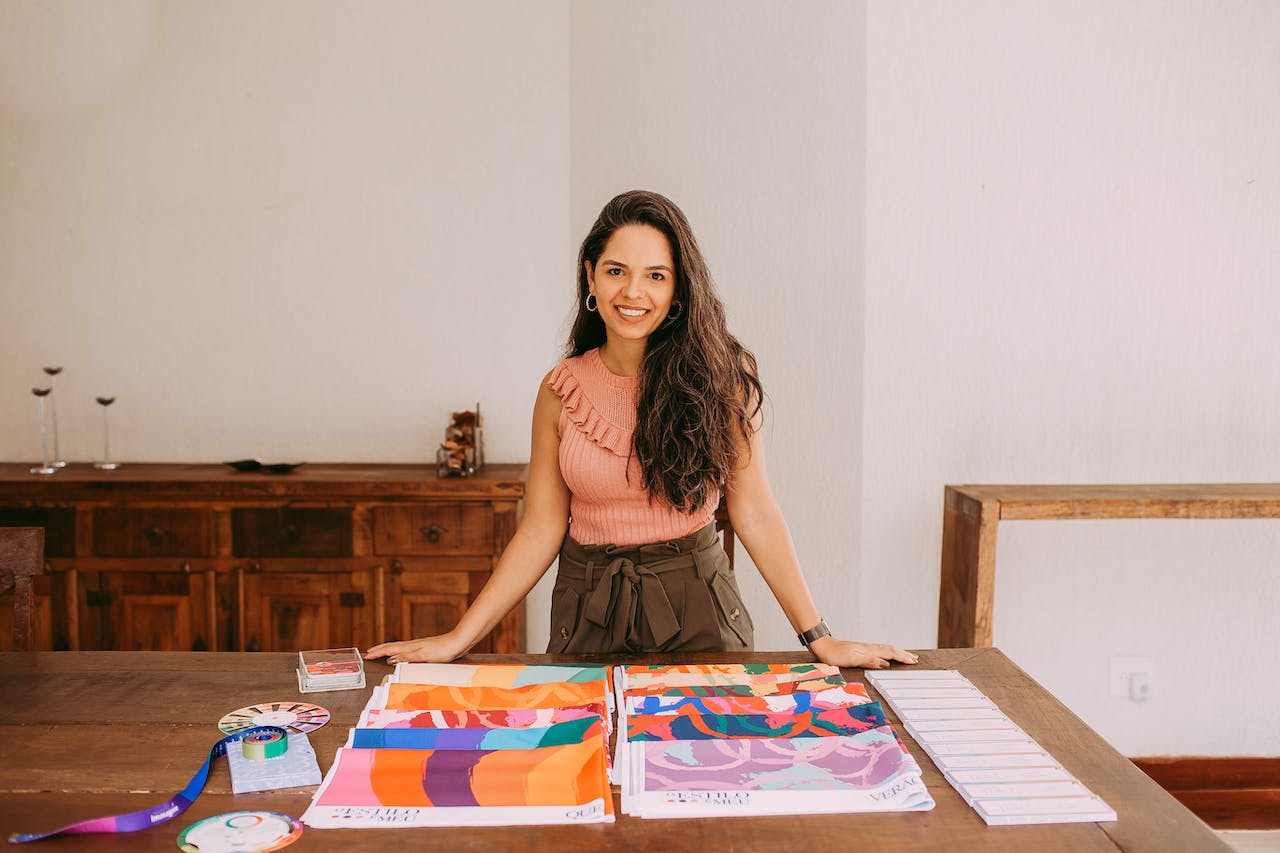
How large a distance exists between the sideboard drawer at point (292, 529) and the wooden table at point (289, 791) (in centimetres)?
132

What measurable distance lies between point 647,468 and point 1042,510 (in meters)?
1.38

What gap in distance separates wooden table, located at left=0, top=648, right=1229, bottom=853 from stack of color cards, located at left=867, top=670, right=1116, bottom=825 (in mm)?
18

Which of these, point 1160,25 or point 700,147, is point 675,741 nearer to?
point 700,147

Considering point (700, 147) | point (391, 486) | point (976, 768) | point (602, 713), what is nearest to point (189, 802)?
point (602, 713)

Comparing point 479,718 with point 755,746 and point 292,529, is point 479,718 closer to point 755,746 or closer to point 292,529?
point 755,746

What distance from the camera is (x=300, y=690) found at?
1560 mm

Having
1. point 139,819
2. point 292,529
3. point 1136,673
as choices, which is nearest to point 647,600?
point 139,819

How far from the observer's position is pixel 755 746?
1.35 m

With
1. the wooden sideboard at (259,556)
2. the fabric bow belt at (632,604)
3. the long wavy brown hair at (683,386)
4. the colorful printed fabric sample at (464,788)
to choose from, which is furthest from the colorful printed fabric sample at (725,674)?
the wooden sideboard at (259,556)

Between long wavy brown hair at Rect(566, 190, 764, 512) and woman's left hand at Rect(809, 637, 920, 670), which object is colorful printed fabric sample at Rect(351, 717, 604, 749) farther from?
long wavy brown hair at Rect(566, 190, 764, 512)

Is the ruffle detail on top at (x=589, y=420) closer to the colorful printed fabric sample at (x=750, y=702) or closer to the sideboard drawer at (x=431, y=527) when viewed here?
the colorful printed fabric sample at (x=750, y=702)

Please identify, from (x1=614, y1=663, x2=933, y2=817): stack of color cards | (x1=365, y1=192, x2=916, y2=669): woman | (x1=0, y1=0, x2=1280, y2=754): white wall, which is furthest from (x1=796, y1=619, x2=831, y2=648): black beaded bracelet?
(x1=0, y1=0, x2=1280, y2=754): white wall

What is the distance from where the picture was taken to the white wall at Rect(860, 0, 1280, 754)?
120 inches

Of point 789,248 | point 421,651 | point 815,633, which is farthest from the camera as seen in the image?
point 789,248
